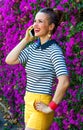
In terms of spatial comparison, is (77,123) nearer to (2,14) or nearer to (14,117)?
(14,117)

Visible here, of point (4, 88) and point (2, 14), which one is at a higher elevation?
point (2, 14)

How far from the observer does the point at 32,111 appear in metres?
3.63

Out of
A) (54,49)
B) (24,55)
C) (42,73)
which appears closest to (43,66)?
(42,73)

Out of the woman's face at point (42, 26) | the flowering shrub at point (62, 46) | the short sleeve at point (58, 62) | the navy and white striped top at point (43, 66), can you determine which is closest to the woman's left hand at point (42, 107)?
the navy and white striped top at point (43, 66)

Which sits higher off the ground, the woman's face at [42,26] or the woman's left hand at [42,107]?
the woman's face at [42,26]

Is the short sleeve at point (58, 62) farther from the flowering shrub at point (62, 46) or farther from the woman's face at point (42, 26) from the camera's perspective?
the flowering shrub at point (62, 46)

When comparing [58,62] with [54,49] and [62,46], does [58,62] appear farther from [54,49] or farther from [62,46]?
[62,46]

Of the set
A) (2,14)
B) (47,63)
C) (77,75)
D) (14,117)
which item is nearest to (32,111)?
(47,63)

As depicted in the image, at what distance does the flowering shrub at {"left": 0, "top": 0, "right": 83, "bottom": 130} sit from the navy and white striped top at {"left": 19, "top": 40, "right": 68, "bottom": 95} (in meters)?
1.02

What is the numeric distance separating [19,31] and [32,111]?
290 centimetres

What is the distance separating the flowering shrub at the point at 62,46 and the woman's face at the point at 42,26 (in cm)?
100

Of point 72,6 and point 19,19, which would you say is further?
point 19,19

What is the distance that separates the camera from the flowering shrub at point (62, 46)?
462 centimetres

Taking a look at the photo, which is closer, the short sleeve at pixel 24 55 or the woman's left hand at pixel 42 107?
the woman's left hand at pixel 42 107
